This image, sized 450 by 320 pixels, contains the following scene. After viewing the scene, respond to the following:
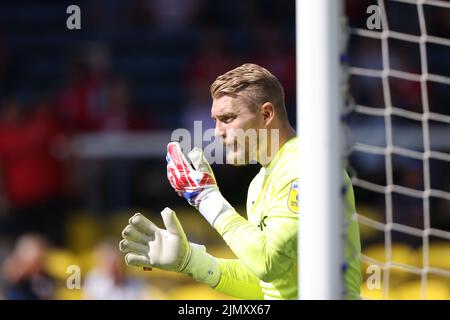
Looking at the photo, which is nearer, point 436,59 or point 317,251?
point 317,251

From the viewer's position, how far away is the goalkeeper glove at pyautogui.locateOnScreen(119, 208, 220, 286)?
10.6ft

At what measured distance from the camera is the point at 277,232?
3.08m

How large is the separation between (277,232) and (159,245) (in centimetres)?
42

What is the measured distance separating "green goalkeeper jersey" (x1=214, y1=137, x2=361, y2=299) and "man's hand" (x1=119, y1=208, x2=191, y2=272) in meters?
0.16

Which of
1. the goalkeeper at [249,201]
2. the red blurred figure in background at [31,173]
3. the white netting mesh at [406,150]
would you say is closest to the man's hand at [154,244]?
the goalkeeper at [249,201]

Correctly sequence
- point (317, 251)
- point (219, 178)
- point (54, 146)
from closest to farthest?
point (317, 251)
point (219, 178)
point (54, 146)

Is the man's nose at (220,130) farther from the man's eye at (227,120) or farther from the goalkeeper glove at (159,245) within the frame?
the goalkeeper glove at (159,245)

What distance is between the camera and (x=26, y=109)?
8047mm

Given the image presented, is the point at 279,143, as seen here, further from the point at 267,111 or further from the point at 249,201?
the point at 249,201

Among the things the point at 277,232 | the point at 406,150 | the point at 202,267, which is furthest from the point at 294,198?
the point at 406,150

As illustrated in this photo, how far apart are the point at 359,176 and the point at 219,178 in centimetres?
109

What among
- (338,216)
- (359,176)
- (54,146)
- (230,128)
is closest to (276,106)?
(230,128)

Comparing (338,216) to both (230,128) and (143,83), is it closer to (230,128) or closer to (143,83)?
(230,128)
